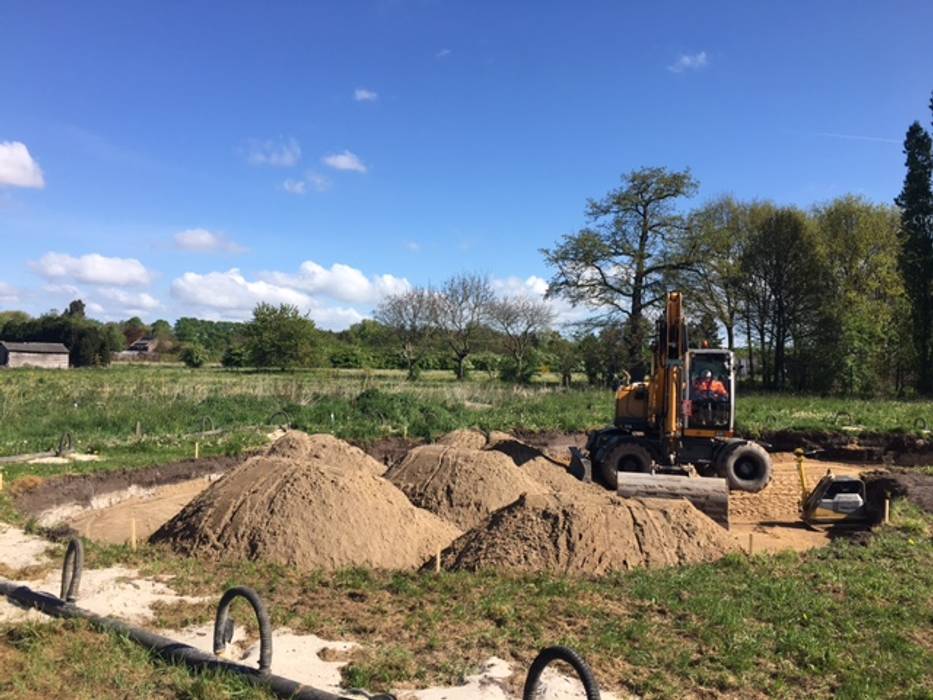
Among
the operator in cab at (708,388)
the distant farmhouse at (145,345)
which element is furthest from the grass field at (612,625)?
the distant farmhouse at (145,345)

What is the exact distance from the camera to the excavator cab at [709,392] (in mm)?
14516

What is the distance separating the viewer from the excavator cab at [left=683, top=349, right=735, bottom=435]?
1452 centimetres

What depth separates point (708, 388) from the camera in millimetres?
14672

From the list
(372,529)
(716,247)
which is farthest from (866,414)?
(372,529)

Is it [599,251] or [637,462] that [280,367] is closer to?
[599,251]

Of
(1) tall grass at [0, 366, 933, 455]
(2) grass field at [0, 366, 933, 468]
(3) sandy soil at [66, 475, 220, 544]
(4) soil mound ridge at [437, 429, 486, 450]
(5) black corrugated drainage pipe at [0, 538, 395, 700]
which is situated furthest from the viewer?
(1) tall grass at [0, 366, 933, 455]

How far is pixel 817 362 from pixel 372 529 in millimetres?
38124

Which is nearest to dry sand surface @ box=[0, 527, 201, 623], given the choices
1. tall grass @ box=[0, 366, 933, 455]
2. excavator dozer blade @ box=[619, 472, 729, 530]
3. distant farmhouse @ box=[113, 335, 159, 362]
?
excavator dozer blade @ box=[619, 472, 729, 530]

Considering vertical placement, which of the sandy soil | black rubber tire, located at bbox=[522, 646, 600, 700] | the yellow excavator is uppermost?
the yellow excavator

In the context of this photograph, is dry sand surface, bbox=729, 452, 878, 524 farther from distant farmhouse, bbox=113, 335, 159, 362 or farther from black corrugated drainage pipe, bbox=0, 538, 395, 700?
distant farmhouse, bbox=113, 335, 159, 362

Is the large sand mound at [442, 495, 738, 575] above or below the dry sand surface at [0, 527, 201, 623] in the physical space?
above

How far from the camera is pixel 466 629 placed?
644 centimetres

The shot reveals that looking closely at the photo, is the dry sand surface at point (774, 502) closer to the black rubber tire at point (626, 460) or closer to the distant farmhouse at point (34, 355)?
the black rubber tire at point (626, 460)

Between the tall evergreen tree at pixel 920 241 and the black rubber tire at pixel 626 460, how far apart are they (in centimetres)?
3054
